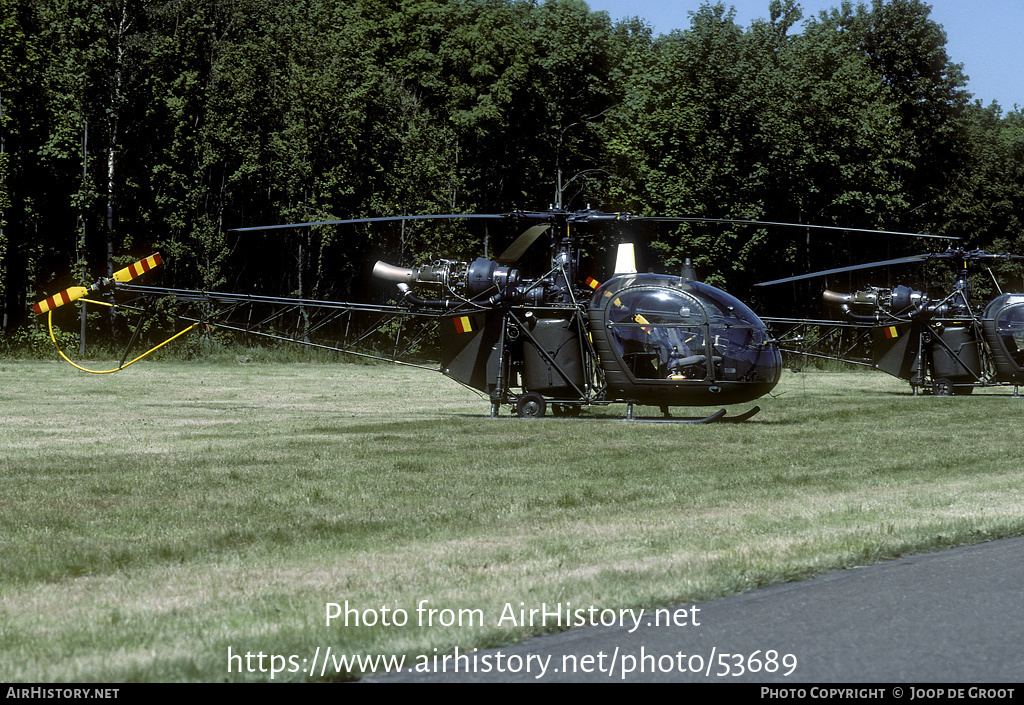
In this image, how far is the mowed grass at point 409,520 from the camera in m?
6.14

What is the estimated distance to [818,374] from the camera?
43.1m

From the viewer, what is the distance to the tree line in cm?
4434

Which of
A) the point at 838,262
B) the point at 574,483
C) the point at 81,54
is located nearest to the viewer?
the point at 574,483

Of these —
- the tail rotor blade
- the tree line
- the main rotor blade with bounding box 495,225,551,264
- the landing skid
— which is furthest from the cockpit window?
the tree line

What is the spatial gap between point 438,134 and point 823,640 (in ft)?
159

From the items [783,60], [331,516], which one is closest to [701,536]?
[331,516]

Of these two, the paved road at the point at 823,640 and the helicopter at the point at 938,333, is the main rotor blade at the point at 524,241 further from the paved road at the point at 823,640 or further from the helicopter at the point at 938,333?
the helicopter at the point at 938,333

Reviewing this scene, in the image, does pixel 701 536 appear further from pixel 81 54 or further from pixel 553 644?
pixel 81 54

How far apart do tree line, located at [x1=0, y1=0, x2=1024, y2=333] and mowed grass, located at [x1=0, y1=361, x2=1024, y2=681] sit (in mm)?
26684

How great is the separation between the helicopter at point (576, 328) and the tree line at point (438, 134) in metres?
21.8

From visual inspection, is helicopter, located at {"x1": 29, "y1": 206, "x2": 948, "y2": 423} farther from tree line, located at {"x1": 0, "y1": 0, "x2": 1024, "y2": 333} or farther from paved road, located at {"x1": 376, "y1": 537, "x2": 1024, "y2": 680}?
tree line, located at {"x1": 0, "y1": 0, "x2": 1024, "y2": 333}

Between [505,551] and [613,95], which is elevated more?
[613,95]

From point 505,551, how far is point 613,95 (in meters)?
54.5

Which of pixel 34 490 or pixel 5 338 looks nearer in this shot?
pixel 34 490
